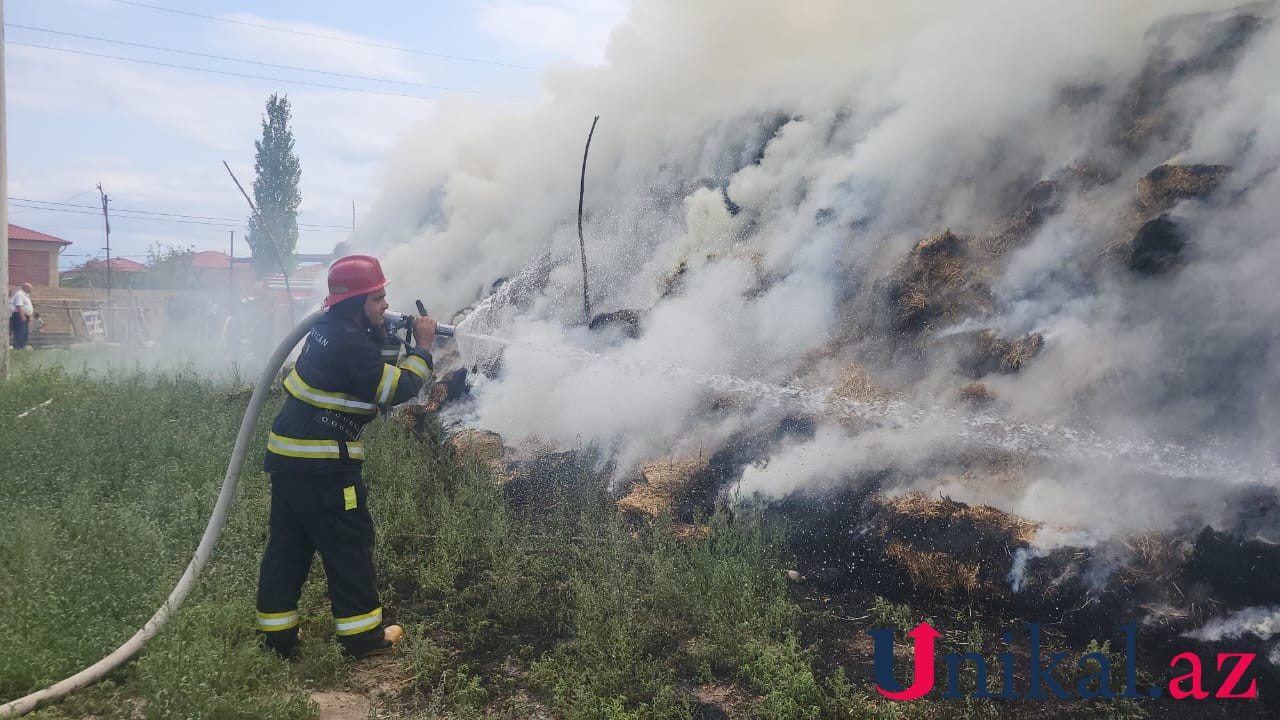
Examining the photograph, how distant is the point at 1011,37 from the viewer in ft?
26.8

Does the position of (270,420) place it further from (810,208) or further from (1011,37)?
(1011,37)

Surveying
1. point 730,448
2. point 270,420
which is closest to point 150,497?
point 270,420

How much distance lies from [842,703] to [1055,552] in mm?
1609

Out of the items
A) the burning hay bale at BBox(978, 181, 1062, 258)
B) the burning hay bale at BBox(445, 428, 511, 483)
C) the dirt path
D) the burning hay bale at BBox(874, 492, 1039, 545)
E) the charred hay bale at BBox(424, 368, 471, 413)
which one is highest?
the burning hay bale at BBox(978, 181, 1062, 258)

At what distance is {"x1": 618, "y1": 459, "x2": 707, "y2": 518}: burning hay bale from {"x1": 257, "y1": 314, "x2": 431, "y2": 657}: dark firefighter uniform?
208 cm

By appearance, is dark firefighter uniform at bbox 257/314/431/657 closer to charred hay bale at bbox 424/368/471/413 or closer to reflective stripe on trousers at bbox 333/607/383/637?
reflective stripe on trousers at bbox 333/607/383/637

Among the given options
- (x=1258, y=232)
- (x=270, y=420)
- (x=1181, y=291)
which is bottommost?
(x=270, y=420)

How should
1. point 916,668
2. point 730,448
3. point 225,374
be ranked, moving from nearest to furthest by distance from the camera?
point 916,668 → point 730,448 → point 225,374

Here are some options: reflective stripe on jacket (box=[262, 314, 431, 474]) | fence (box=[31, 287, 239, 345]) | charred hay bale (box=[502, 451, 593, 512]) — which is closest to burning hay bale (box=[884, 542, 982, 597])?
charred hay bale (box=[502, 451, 593, 512])

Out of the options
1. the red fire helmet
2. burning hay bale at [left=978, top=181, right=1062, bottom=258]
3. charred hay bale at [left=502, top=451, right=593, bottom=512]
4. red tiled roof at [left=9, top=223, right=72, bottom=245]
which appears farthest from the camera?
red tiled roof at [left=9, top=223, right=72, bottom=245]

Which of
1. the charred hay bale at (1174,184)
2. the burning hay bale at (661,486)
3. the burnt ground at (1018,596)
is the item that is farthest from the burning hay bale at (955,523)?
the charred hay bale at (1174,184)

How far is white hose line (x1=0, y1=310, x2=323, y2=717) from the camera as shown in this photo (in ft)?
10.5

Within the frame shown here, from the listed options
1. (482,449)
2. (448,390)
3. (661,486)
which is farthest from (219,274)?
(661,486)

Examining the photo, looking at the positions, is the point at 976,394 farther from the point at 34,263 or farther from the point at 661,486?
the point at 34,263
